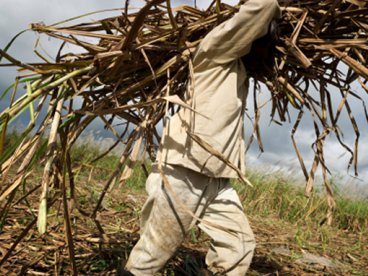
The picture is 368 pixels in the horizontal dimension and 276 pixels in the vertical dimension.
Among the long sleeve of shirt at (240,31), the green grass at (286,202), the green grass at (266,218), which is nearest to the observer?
the long sleeve of shirt at (240,31)

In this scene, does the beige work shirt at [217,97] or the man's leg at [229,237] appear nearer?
the beige work shirt at [217,97]

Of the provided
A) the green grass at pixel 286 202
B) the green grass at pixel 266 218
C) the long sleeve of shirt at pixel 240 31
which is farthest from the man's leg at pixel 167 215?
the green grass at pixel 286 202

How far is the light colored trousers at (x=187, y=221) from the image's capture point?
7.46ft

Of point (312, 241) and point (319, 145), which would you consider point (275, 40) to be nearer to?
point (319, 145)

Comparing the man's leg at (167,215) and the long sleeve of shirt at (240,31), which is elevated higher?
the long sleeve of shirt at (240,31)

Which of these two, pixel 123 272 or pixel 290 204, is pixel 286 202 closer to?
pixel 290 204

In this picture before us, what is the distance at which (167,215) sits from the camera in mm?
2273

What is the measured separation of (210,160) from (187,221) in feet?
1.10


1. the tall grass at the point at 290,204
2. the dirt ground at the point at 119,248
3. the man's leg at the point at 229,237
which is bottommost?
the tall grass at the point at 290,204

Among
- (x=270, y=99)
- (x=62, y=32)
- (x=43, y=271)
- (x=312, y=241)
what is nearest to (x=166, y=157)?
(x=270, y=99)

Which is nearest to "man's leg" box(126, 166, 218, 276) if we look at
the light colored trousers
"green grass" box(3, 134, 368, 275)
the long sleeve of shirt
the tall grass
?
the light colored trousers

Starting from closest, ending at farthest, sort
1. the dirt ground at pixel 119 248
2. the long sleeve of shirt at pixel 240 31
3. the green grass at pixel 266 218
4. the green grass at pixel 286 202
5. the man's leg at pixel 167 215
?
1. the long sleeve of shirt at pixel 240 31
2. the man's leg at pixel 167 215
3. the dirt ground at pixel 119 248
4. the green grass at pixel 266 218
5. the green grass at pixel 286 202

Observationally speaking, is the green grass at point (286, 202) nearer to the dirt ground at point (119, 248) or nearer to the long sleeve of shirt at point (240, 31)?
the dirt ground at point (119, 248)

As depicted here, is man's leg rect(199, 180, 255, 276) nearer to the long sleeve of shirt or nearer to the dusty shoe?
the dusty shoe
